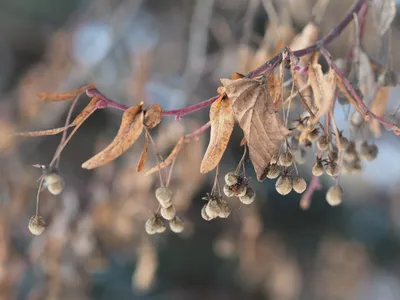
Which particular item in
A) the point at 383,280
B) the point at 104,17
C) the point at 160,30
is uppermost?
the point at 160,30

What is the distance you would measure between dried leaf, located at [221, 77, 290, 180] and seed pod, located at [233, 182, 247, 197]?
85 millimetres

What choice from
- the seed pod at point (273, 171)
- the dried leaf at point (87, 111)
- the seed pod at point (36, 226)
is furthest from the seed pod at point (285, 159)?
the seed pod at point (36, 226)

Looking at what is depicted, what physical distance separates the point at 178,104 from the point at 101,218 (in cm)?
47

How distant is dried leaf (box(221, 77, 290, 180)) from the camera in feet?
2.18

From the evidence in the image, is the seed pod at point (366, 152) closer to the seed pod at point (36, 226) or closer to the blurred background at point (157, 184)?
the blurred background at point (157, 184)

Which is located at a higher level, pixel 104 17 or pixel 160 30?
pixel 160 30

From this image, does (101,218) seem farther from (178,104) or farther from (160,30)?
(160,30)

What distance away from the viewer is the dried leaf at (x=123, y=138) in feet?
2.32

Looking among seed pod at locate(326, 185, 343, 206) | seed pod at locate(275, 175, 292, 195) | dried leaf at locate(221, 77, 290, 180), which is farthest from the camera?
seed pod at locate(326, 185, 343, 206)

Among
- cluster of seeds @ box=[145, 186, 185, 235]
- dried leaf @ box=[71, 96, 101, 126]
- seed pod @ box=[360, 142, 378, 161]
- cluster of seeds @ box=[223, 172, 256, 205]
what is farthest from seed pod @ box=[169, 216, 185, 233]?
seed pod @ box=[360, 142, 378, 161]

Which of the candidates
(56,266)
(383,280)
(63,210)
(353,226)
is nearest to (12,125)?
(63,210)

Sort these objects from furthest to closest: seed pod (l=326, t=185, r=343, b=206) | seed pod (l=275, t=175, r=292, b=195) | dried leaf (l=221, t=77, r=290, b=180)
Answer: seed pod (l=326, t=185, r=343, b=206) → seed pod (l=275, t=175, r=292, b=195) → dried leaf (l=221, t=77, r=290, b=180)

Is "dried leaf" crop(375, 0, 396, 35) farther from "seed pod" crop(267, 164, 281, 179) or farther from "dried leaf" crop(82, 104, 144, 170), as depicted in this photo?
"dried leaf" crop(82, 104, 144, 170)

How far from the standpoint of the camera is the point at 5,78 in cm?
312
